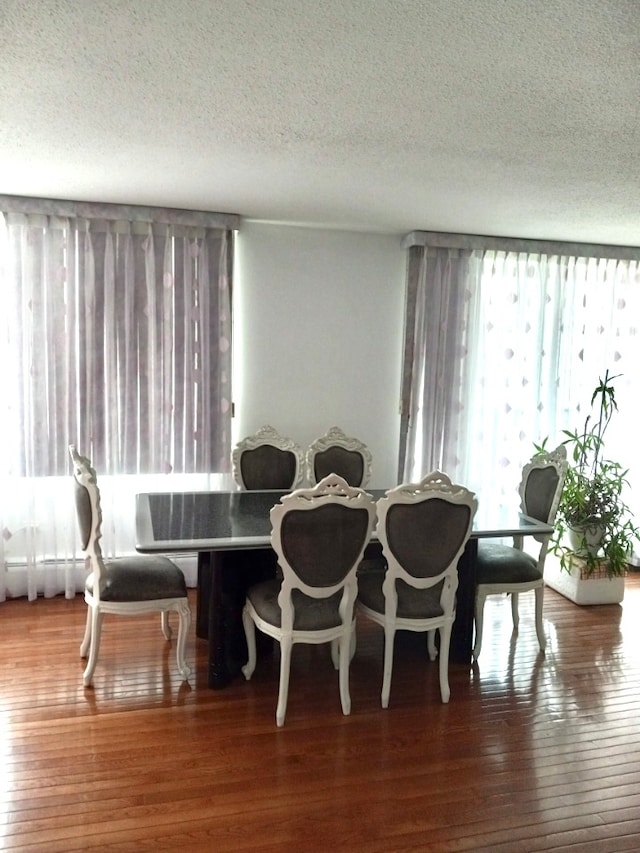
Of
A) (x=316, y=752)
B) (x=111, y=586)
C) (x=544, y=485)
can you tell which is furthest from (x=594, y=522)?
(x=111, y=586)

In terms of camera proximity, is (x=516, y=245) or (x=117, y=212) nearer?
(x=117, y=212)

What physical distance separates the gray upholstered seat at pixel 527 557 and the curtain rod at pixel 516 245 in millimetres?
1780

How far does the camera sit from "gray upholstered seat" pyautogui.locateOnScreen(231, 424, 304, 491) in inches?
178

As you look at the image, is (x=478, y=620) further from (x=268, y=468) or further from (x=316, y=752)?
(x=268, y=468)

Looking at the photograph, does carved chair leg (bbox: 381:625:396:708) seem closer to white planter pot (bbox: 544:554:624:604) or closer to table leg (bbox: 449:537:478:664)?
table leg (bbox: 449:537:478:664)

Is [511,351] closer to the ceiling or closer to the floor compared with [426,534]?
closer to the ceiling

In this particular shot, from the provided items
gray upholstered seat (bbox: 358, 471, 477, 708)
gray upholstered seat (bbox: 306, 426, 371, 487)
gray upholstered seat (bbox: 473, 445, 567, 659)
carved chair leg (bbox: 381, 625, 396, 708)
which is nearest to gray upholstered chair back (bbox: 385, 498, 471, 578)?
gray upholstered seat (bbox: 358, 471, 477, 708)

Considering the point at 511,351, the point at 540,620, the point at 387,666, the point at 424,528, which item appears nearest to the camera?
the point at 424,528

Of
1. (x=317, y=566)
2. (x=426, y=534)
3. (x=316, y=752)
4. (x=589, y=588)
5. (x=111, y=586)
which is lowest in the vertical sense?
(x=316, y=752)

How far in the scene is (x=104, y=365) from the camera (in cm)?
455

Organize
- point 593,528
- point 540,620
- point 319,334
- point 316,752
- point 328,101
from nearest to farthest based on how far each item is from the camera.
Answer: point 328,101 → point 316,752 → point 540,620 → point 593,528 → point 319,334

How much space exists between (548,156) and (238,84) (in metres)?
1.45

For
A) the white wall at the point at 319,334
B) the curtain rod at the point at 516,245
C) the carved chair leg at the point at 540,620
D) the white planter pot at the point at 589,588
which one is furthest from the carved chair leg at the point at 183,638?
the curtain rod at the point at 516,245

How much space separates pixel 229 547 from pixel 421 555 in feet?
2.92
